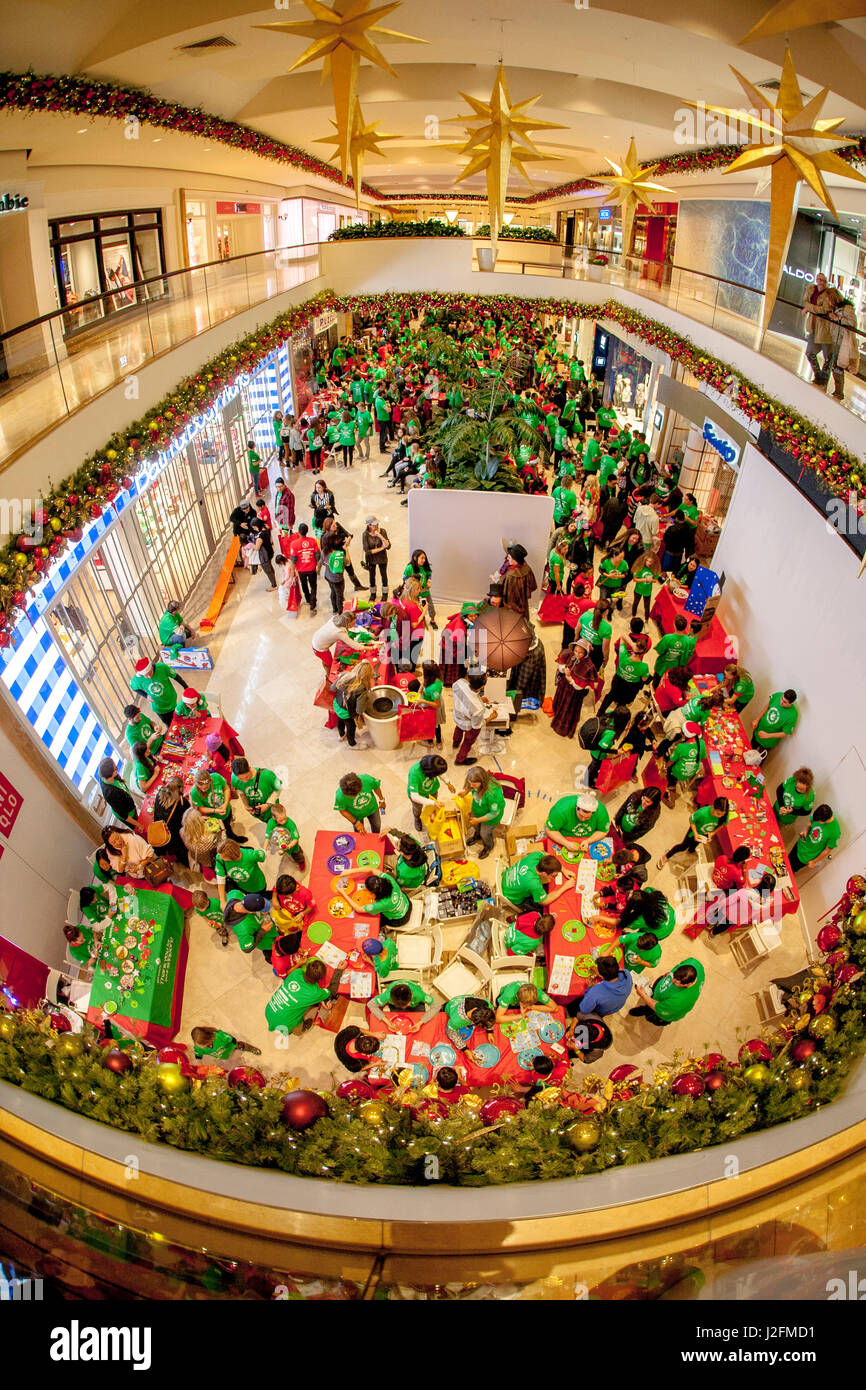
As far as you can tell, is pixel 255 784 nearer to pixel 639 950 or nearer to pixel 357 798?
pixel 357 798

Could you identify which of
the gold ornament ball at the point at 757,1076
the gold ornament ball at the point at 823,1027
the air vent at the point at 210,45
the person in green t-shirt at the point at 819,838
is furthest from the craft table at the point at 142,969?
the air vent at the point at 210,45

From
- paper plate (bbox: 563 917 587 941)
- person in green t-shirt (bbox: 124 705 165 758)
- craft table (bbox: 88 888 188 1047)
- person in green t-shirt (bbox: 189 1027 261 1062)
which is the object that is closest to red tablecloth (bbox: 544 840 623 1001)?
paper plate (bbox: 563 917 587 941)

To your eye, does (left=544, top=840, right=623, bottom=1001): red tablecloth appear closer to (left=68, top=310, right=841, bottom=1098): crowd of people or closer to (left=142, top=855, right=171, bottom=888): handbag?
(left=68, top=310, right=841, bottom=1098): crowd of people

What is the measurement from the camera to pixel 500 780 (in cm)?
682

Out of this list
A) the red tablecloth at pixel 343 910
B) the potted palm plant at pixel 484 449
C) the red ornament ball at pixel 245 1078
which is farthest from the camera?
the potted palm plant at pixel 484 449

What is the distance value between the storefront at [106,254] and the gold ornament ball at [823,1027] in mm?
11088

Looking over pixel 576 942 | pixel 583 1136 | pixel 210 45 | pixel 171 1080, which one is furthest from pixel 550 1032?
pixel 210 45

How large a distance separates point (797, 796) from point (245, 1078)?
5351 mm

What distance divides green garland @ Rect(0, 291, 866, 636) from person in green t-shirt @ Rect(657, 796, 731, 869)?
10.4ft

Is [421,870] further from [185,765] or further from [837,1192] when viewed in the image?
[837,1192]

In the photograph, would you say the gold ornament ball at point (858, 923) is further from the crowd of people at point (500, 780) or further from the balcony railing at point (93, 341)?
the balcony railing at point (93, 341)

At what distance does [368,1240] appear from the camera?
3.22 m

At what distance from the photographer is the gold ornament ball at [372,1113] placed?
3.39 meters

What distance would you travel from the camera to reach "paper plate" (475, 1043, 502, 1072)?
167 inches
